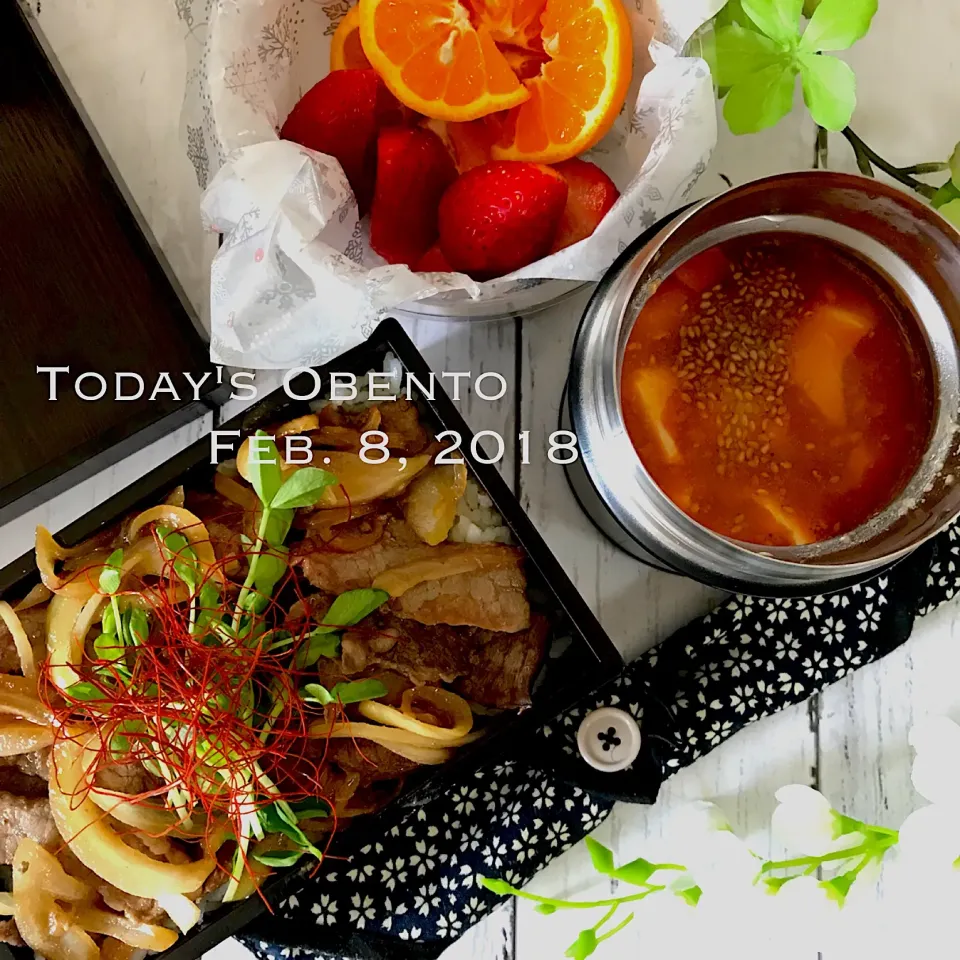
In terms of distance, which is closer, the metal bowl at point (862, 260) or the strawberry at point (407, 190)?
the metal bowl at point (862, 260)

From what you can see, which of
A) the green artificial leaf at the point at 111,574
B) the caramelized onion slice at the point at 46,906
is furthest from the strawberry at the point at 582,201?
the caramelized onion slice at the point at 46,906

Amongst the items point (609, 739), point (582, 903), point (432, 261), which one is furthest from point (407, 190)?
point (582, 903)

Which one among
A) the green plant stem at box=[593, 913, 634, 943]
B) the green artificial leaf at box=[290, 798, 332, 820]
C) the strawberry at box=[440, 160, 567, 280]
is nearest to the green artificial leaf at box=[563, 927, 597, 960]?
the green plant stem at box=[593, 913, 634, 943]

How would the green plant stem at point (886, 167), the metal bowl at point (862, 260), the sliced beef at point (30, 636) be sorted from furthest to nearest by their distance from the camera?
the green plant stem at point (886, 167)
the sliced beef at point (30, 636)
the metal bowl at point (862, 260)

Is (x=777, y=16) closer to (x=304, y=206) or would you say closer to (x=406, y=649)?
(x=304, y=206)

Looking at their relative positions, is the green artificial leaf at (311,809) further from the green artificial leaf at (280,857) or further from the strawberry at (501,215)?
the strawberry at (501,215)

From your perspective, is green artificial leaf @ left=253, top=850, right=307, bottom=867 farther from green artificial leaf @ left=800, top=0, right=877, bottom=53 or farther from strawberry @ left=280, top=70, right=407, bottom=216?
green artificial leaf @ left=800, top=0, right=877, bottom=53

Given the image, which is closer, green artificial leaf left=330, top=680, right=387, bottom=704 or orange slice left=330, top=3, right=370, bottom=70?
green artificial leaf left=330, top=680, right=387, bottom=704
